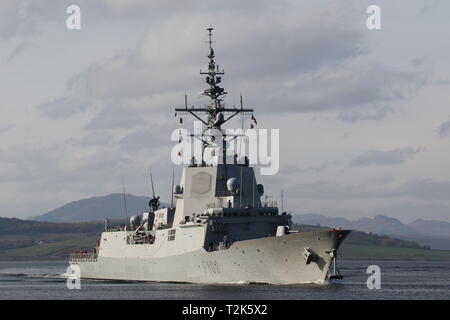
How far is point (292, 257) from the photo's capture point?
160 feet

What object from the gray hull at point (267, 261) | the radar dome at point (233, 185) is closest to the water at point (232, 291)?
the gray hull at point (267, 261)

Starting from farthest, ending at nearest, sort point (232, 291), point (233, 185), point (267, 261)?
point (233, 185), point (267, 261), point (232, 291)

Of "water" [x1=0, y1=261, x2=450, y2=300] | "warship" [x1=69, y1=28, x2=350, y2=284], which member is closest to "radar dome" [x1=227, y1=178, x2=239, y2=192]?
"warship" [x1=69, y1=28, x2=350, y2=284]

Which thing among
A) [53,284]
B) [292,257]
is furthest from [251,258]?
[53,284]

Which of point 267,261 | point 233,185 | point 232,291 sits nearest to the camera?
point 232,291

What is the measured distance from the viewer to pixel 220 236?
53125 millimetres

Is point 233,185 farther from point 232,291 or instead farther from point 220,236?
point 232,291

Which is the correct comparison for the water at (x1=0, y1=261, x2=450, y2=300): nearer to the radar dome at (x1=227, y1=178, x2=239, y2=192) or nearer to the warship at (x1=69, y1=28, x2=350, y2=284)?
the warship at (x1=69, y1=28, x2=350, y2=284)

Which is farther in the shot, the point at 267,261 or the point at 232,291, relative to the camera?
the point at 267,261

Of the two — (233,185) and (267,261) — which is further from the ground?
(233,185)

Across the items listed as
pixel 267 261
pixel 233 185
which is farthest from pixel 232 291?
pixel 233 185

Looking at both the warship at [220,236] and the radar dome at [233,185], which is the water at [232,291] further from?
the radar dome at [233,185]
